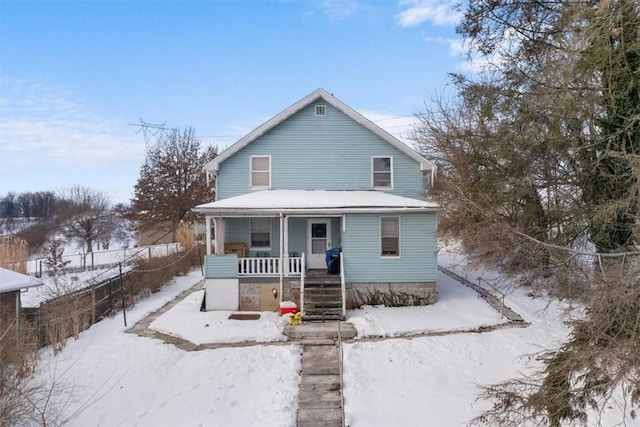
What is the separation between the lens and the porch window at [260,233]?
14234mm

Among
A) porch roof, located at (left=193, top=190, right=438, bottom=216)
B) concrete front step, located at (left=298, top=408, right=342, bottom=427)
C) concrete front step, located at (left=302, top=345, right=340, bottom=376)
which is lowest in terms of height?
concrete front step, located at (left=298, top=408, right=342, bottom=427)

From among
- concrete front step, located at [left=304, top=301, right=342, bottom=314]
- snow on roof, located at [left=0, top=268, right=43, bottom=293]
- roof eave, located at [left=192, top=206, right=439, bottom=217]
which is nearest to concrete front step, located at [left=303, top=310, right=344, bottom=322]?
concrete front step, located at [left=304, top=301, right=342, bottom=314]

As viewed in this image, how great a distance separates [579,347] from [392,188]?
1015cm

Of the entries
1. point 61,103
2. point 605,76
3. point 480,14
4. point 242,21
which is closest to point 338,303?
point 605,76

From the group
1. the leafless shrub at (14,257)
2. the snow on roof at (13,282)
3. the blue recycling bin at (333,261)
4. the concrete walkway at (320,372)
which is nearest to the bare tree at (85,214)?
the leafless shrub at (14,257)

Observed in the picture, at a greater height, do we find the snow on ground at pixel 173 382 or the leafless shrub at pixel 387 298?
the leafless shrub at pixel 387 298

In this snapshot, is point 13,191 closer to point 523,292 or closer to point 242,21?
point 242,21

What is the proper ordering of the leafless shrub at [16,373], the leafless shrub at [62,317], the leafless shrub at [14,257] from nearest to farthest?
the leafless shrub at [16,373] < the leafless shrub at [62,317] < the leafless shrub at [14,257]

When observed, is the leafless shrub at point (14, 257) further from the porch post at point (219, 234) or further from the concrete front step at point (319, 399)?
the concrete front step at point (319, 399)

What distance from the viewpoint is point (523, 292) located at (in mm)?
14375

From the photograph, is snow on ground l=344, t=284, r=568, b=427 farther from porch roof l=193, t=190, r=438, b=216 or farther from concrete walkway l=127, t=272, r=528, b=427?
porch roof l=193, t=190, r=438, b=216

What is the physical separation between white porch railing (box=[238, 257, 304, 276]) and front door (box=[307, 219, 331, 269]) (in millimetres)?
1425

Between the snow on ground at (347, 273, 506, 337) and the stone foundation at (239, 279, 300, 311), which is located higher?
the stone foundation at (239, 279, 300, 311)

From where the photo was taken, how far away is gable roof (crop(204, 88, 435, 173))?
13953 millimetres
